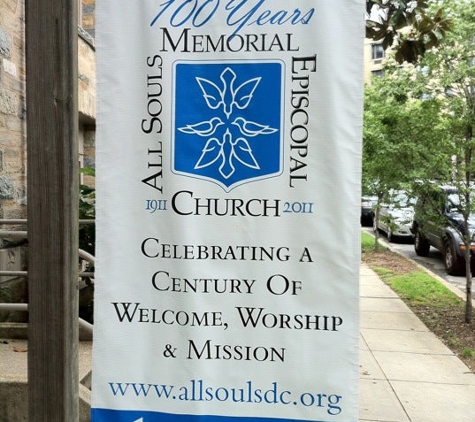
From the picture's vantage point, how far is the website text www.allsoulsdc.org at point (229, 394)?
2092 mm

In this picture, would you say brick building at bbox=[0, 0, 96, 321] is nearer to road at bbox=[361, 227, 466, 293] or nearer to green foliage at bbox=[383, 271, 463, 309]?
green foliage at bbox=[383, 271, 463, 309]

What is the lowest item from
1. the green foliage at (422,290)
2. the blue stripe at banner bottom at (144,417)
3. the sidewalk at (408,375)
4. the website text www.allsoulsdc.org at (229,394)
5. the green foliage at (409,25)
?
the sidewalk at (408,375)

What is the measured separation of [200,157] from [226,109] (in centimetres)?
21

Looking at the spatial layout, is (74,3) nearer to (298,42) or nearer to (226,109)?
(226,109)

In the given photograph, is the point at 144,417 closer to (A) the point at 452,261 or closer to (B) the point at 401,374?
(B) the point at 401,374

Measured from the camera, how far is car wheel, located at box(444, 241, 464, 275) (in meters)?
11.1

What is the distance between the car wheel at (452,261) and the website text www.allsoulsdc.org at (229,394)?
987cm

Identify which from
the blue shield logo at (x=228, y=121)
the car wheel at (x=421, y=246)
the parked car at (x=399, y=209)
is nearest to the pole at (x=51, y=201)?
the blue shield logo at (x=228, y=121)

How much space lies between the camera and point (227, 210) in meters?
2.10

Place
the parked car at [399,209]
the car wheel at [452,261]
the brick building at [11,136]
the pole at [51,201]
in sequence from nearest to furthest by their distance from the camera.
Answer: the pole at [51,201]
the brick building at [11,136]
the parked car at [399,209]
the car wheel at [452,261]

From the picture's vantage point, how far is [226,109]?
6.83 ft

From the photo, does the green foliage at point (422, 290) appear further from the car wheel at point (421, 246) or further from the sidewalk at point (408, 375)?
the car wheel at point (421, 246)

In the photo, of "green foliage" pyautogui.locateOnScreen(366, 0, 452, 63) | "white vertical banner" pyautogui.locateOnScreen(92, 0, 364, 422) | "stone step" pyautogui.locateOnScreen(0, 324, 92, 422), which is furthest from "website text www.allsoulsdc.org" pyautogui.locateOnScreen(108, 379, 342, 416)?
"green foliage" pyautogui.locateOnScreen(366, 0, 452, 63)

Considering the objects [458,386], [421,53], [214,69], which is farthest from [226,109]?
[458,386]
